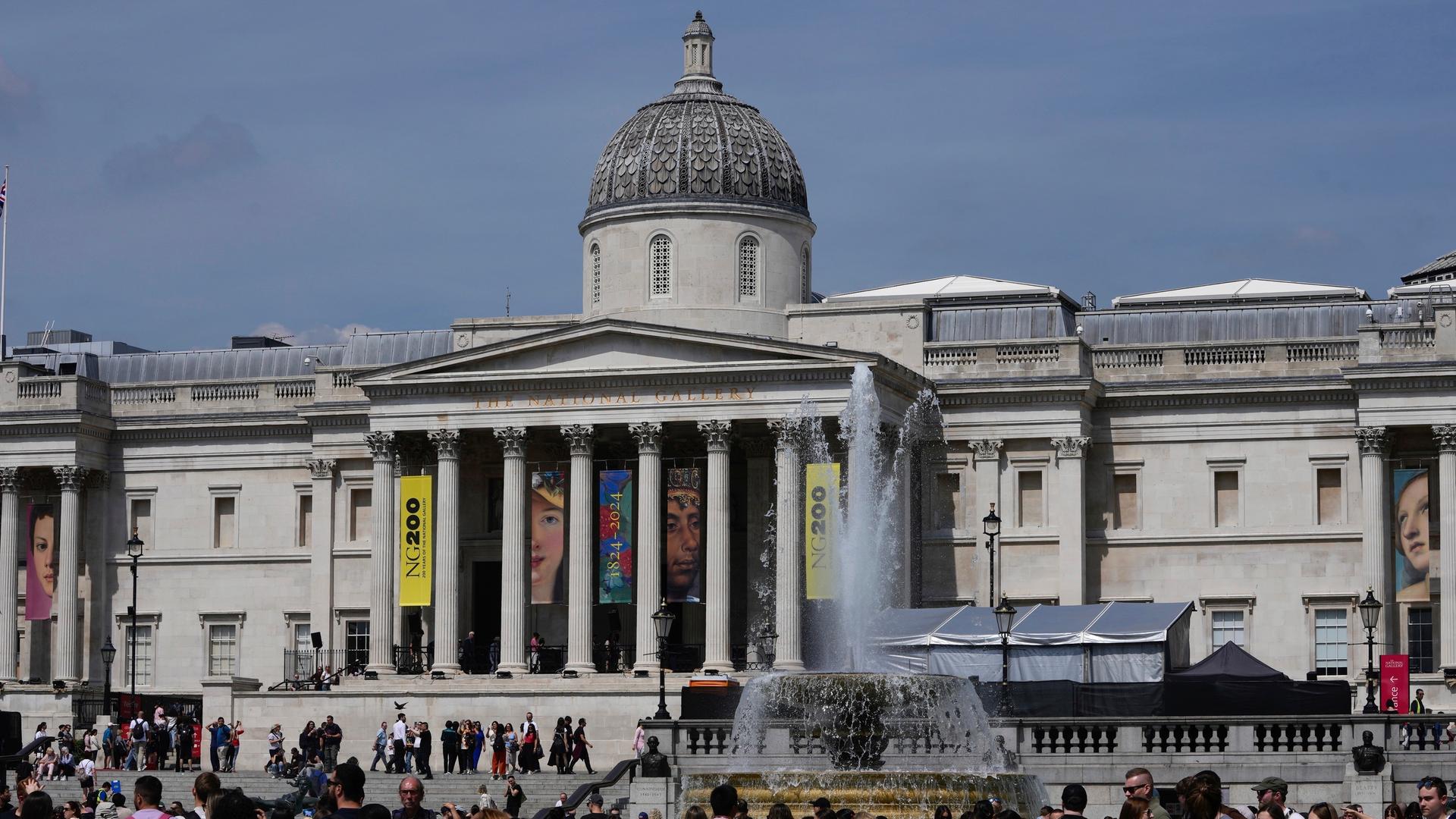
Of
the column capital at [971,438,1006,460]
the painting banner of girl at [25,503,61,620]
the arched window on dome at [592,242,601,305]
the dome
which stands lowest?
the painting banner of girl at [25,503,61,620]

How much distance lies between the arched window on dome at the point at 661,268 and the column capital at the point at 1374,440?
61.9 ft

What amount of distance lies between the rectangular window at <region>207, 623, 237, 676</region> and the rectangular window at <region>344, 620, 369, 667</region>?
3967 millimetres

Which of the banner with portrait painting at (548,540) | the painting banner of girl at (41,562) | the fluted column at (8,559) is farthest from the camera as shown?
the fluted column at (8,559)

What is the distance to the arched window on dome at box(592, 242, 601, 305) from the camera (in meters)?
68.3

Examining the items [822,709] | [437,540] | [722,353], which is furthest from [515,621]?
[822,709]

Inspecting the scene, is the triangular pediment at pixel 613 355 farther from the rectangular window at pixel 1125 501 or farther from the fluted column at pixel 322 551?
the rectangular window at pixel 1125 501

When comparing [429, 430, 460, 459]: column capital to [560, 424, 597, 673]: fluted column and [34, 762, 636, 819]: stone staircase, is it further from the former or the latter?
[34, 762, 636, 819]: stone staircase

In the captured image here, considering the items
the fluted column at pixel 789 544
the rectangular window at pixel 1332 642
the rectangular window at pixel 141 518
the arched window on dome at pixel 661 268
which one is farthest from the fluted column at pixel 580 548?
the rectangular window at pixel 1332 642

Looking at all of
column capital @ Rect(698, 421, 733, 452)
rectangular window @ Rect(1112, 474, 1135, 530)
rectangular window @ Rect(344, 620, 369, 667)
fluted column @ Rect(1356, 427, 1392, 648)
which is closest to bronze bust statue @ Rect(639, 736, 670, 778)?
column capital @ Rect(698, 421, 733, 452)

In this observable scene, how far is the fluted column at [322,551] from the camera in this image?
69688 millimetres

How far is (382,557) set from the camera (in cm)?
6462

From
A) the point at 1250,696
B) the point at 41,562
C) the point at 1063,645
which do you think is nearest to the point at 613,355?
the point at 1063,645

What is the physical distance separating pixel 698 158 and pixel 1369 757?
32.8 m

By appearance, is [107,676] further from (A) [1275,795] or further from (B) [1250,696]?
(A) [1275,795]
